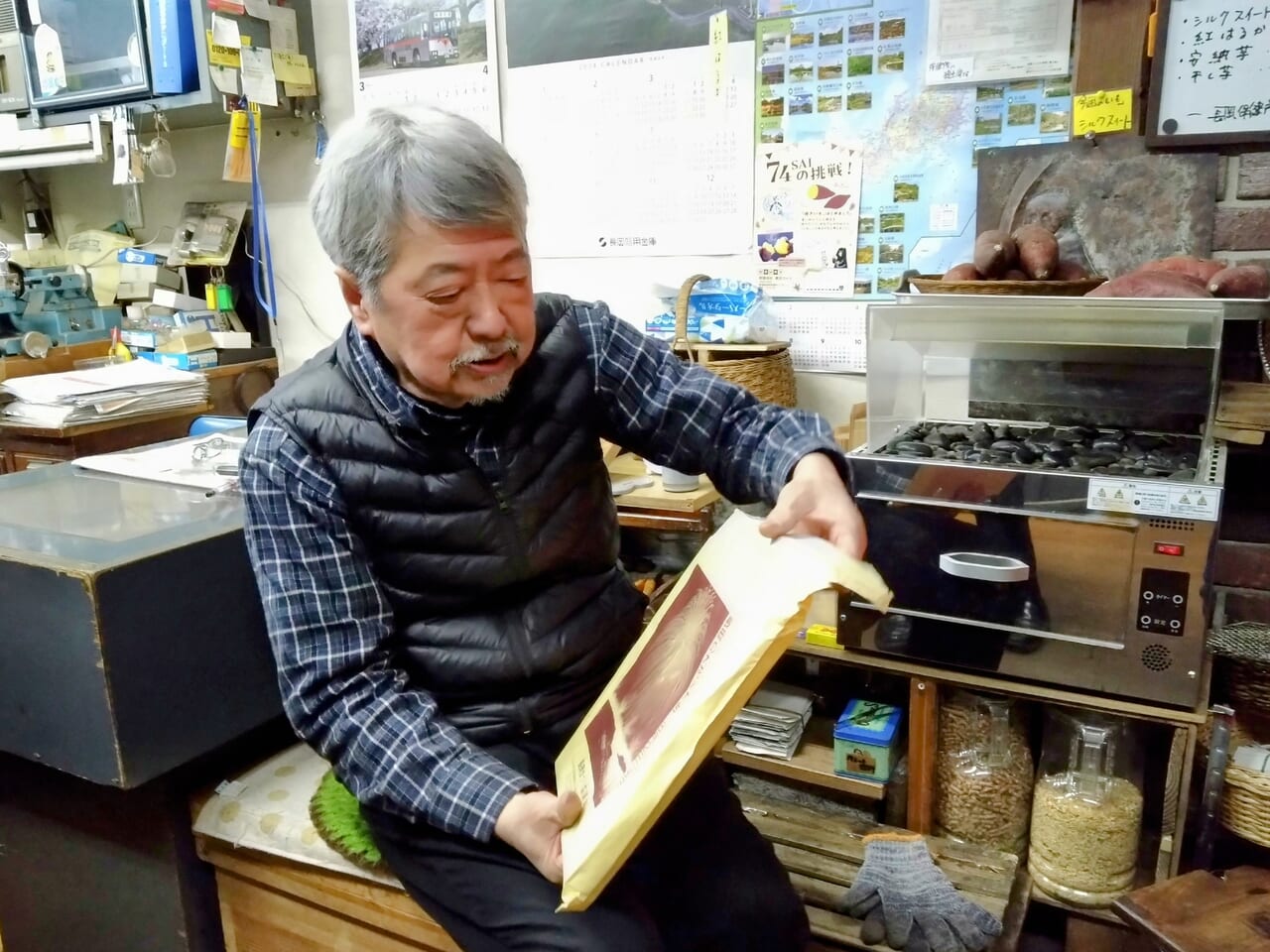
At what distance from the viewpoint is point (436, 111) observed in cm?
94

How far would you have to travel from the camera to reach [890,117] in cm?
170

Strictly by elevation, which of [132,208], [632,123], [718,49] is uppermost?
[718,49]

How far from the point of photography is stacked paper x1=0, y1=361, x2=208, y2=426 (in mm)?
1988

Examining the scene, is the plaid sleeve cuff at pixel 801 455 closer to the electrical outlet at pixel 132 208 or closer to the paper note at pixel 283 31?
the paper note at pixel 283 31

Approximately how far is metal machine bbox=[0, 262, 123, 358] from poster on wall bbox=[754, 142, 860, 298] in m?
1.80

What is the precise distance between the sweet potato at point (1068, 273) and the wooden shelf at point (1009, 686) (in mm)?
612

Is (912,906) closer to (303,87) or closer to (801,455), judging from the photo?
(801,455)

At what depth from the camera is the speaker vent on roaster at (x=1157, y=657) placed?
122 cm

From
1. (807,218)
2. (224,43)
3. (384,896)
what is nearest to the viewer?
(384,896)

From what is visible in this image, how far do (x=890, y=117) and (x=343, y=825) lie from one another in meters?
1.49

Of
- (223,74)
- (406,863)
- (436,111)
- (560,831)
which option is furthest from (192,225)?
(560,831)

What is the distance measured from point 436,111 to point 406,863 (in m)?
0.80

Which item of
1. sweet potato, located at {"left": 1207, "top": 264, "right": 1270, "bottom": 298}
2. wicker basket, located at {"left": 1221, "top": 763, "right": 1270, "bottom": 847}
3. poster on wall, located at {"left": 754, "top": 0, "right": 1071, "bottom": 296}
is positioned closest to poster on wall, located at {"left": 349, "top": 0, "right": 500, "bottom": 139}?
poster on wall, located at {"left": 754, "top": 0, "right": 1071, "bottom": 296}

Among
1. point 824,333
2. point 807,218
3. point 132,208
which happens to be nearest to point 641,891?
point 824,333
